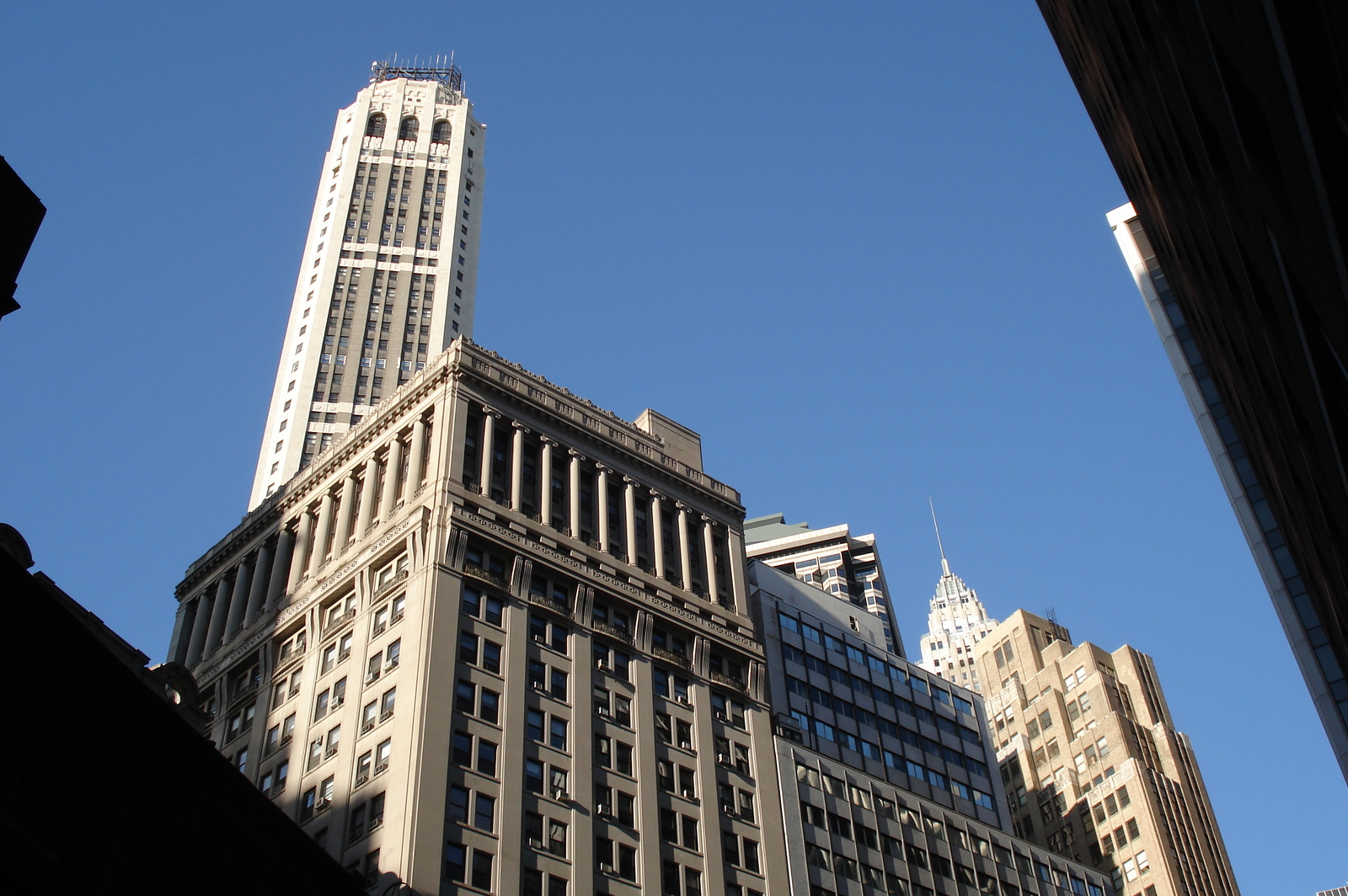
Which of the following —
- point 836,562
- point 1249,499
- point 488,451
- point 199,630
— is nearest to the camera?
point 1249,499

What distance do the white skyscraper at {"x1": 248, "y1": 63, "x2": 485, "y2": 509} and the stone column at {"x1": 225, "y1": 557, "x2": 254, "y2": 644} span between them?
90.3 ft

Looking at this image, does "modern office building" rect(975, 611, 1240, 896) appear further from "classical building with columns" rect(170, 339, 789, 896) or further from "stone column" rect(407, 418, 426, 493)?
"stone column" rect(407, 418, 426, 493)

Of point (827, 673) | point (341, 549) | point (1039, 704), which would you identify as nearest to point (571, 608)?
point (341, 549)

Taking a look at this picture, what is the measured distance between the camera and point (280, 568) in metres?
85.3

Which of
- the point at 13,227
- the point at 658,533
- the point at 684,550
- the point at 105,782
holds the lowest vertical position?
the point at 105,782

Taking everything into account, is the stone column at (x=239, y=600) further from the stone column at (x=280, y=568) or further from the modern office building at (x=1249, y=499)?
the modern office building at (x=1249, y=499)

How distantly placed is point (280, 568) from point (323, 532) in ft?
13.0

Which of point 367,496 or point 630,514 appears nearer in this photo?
point 367,496

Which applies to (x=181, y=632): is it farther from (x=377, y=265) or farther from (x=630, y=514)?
(x=377, y=265)

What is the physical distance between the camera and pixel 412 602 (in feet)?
231

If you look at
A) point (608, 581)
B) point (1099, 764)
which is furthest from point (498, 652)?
point (1099, 764)

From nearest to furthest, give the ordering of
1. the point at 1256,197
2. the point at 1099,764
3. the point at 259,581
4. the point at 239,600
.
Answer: the point at 1256,197, the point at 259,581, the point at 239,600, the point at 1099,764

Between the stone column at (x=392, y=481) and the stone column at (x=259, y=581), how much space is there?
11.1m

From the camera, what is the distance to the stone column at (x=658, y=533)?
84125 millimetres
